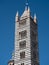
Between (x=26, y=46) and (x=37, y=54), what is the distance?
6.44 ft

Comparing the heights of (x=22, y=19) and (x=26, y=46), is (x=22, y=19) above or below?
above

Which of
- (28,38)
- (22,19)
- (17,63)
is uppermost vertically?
(22,19)

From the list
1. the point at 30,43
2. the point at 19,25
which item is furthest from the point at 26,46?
the point at 19,25

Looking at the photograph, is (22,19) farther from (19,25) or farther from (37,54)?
(37,54)

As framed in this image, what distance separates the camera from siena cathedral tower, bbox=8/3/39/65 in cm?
4453

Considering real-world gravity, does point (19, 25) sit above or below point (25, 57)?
above

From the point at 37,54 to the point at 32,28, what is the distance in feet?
12.9

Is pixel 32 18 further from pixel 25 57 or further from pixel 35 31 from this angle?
pixel 25 57

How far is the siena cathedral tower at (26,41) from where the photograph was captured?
44531 mm

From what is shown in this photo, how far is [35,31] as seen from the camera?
47812mm

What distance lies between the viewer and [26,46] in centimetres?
4528

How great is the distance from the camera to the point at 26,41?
4569 cm

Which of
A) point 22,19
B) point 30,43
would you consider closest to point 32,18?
point 22,19

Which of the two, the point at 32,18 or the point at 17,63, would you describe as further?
the point at 32,18
